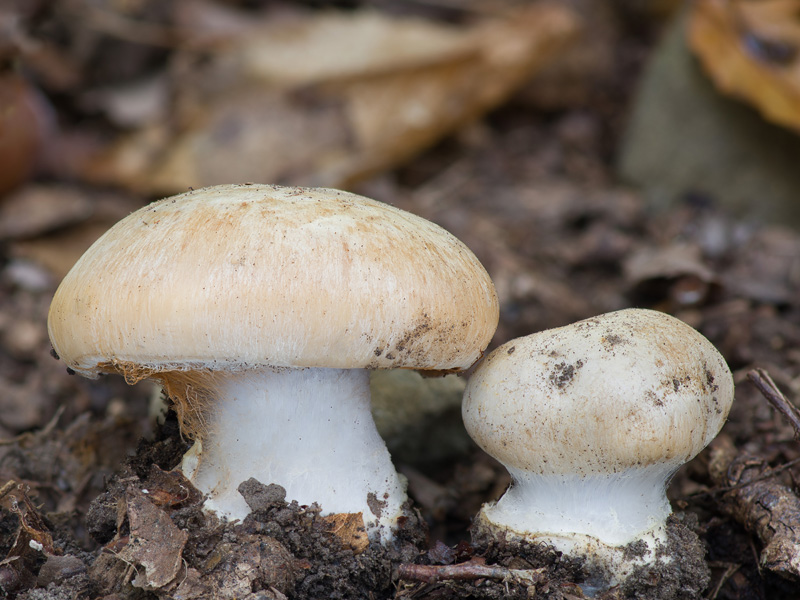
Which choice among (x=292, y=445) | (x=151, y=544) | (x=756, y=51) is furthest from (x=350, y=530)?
(x=756, y=51)

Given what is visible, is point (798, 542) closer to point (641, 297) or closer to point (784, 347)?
point (784, 347)

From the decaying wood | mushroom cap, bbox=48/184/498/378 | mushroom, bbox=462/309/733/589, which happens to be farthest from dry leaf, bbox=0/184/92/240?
the decaying wood

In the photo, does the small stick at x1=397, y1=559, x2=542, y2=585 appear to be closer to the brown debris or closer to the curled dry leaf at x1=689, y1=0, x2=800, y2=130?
the brown debris

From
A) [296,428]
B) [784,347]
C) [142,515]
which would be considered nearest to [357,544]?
[296,428]

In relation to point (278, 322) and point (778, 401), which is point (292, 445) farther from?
point (778, 401)

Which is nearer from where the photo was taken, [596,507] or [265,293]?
[265,293]

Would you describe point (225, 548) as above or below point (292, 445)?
below

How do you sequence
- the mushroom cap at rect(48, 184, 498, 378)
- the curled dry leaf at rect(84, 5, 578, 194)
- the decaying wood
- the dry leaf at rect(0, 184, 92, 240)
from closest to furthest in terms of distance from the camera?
the mushroom cap at rect(48, 184, 498, 378), the decaying wood, the dry leaf at rect(0, 184, 92, 240), the curled dry leaf at rect(84, 5, 578, 194)

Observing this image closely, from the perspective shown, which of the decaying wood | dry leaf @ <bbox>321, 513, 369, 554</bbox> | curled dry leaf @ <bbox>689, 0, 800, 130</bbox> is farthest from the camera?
curled dry leaf @ <bbox>689, 0, 800, 130</bbox>
